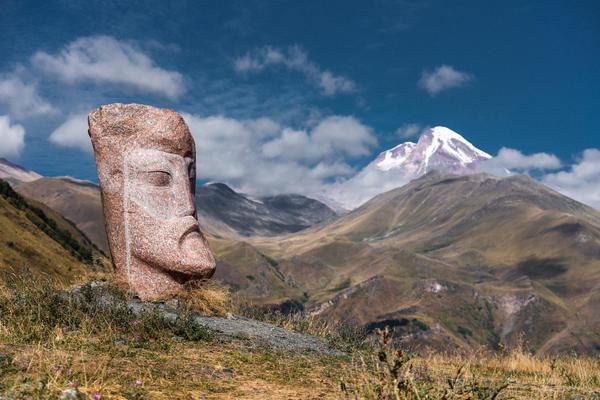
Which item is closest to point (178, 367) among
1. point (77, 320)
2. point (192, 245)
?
point (77, 320)

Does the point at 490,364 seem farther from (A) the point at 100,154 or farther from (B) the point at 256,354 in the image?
(A) the point at 100,154

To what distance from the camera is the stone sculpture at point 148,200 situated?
14.8 metres

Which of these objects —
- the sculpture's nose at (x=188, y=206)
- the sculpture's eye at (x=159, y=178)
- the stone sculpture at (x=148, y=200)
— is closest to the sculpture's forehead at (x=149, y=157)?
the stone sculpture at (x=148, y=200)

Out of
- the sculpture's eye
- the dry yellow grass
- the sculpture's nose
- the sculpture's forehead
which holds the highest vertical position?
the sculpture's forehead

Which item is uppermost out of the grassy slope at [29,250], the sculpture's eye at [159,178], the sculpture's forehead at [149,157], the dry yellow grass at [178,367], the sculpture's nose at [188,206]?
the sculpture's forehead at [149,157]

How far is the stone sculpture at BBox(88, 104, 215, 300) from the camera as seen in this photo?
48.7 ft

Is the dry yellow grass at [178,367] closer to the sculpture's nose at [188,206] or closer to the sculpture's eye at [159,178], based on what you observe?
the sculpture's eye at [159,178]

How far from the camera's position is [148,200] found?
15.2 m

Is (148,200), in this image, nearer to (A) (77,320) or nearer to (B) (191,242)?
(B) (191,242)

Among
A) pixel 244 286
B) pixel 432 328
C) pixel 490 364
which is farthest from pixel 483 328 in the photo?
pixel 490 364

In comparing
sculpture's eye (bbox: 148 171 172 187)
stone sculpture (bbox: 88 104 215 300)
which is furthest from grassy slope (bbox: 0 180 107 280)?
sculpture's eye (bbox: 148 171 172 187)

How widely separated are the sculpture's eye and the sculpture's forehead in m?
0.31

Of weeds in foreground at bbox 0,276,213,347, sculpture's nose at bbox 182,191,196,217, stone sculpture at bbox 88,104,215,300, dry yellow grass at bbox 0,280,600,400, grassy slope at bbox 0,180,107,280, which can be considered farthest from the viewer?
grassy slope at bbox 0,180,107,280

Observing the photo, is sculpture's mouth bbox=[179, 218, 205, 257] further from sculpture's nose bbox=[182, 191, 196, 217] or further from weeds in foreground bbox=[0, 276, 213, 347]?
weeds in foreground bbox=[0, 276, 213, 347]
